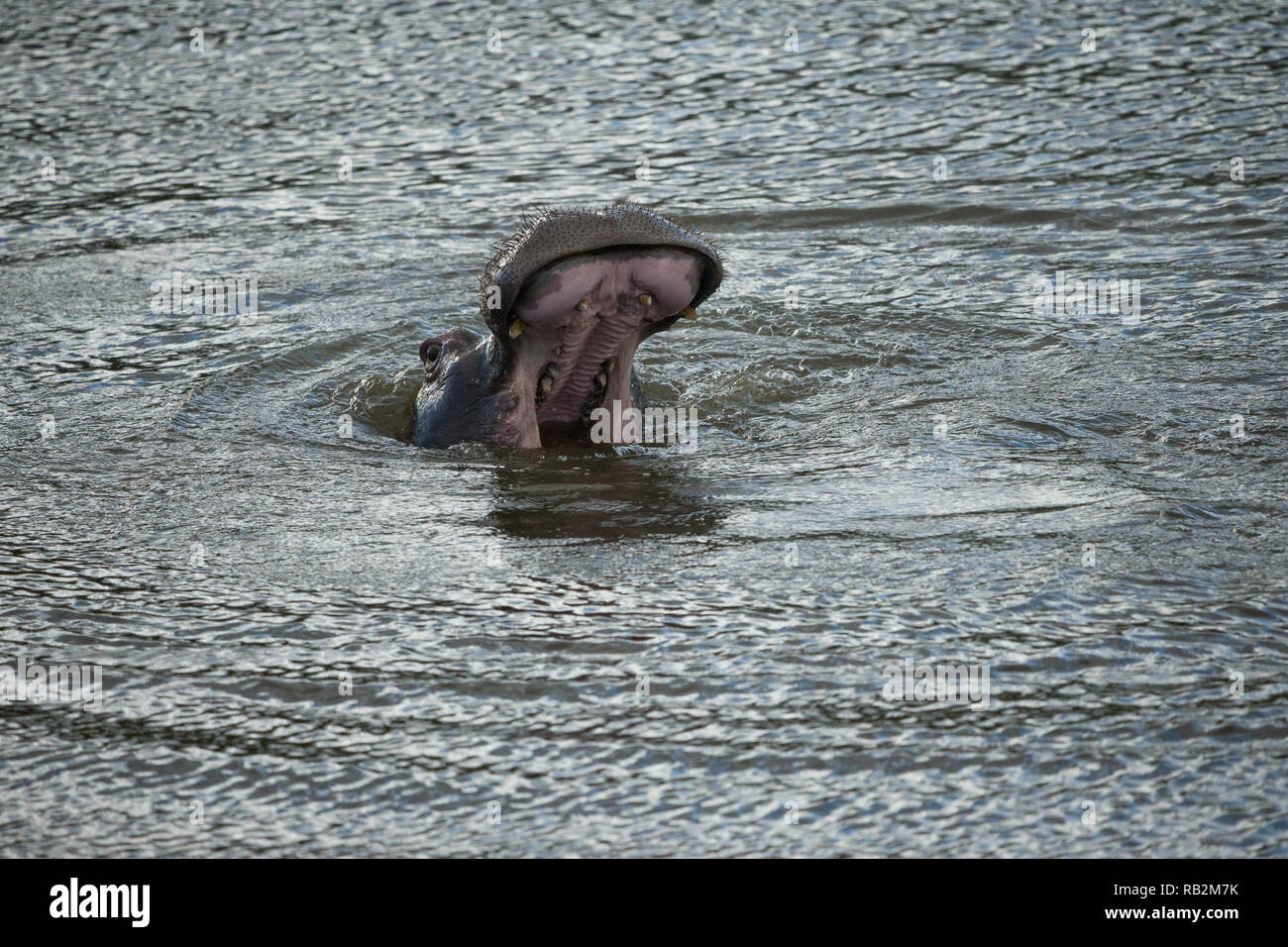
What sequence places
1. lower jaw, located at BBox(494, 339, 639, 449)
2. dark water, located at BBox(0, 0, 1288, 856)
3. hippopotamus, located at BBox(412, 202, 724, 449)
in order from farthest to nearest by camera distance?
lower jaw, located at BBox(494, 339, 639, 449)
hippopotamus, located at BBox(412, 202, 724, 449)
dark water, located at BBox(0, 0, 1288, 856)

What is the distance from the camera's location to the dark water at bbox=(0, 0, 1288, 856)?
337 cm

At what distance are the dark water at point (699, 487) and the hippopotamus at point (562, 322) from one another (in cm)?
19

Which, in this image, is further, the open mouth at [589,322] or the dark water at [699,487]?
the open mouth at [589,322]

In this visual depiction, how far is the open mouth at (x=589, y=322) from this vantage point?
187 inches

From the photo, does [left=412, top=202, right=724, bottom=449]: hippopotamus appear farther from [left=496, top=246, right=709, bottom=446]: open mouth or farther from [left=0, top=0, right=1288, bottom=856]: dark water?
[left=0, top=0, right=1288, bottom=856]: dark water

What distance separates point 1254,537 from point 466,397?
2.40 meters

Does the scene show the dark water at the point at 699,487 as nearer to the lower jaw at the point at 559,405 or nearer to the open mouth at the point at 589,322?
the lower jaw at the point at 559,405

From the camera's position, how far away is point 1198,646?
379 cm

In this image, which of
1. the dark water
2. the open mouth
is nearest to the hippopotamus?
the open mouth

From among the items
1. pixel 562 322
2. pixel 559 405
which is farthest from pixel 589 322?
pixel 559 405

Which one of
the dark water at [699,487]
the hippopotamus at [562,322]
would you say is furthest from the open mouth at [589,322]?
the dark water at [699,487]

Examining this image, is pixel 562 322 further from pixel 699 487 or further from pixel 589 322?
pixel 699 487

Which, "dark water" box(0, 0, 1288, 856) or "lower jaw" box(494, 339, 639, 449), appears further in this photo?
"lower jaw" box(494, 339, 639, 449)

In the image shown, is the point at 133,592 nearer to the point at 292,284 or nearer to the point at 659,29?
the point at 292,284
